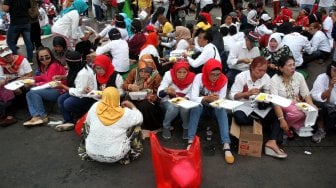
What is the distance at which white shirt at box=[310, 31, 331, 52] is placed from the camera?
790cm

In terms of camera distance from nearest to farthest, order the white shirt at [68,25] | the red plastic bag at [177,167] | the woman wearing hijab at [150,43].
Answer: the red plastic bag at [177,167] < the woman wearing hijab at [150,43] < the white shirt at [68,25]

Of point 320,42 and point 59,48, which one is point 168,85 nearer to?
point 59,48

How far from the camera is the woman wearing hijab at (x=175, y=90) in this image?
5.01 metres

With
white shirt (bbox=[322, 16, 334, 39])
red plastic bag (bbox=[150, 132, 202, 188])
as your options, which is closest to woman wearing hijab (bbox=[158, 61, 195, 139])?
red plastic bag (bbox=[150, 132, 202, 188])

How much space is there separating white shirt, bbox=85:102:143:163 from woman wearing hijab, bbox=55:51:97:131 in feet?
3.33

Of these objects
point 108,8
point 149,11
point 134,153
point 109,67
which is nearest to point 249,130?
point 134,153

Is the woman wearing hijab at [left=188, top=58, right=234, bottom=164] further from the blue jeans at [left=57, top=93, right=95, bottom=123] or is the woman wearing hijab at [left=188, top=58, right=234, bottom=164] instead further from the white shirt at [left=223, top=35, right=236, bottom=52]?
the white shirt at [left=223, top=35, right=236, bottom=52]

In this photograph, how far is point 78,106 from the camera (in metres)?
5.34

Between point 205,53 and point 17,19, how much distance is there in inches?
156

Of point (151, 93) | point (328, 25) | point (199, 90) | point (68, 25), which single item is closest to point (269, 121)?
point (199, 90)

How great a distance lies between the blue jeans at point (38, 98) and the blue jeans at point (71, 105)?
0.21 m

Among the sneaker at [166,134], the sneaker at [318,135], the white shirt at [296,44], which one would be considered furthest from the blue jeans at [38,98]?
the white shirt at [296,44]

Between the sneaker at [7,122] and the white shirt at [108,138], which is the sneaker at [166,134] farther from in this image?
the sneaker at [7,122]

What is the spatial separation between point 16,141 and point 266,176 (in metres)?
3.47
